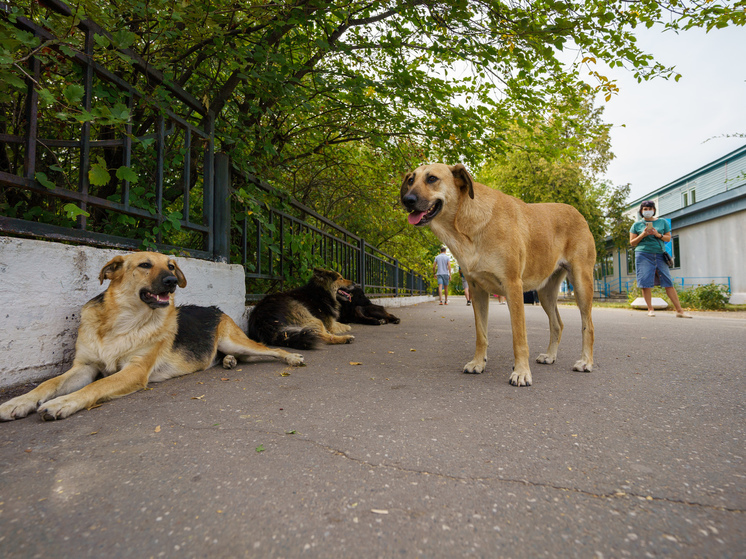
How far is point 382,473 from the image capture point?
1414mm

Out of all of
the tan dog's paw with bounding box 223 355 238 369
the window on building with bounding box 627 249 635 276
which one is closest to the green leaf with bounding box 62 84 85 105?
the tan dog's paw with bounding box 223 355 238 369

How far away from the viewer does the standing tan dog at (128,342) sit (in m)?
2.11

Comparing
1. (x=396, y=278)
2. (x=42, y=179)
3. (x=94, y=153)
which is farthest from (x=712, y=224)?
(x=42, y=179)

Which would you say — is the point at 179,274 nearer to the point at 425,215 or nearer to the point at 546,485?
the point at 425,215

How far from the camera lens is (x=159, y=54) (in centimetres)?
379

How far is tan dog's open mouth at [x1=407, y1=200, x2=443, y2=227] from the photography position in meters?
3.14

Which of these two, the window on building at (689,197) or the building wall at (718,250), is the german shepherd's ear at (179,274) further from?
the window on building at (689,197)

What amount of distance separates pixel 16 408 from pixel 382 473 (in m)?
1.93

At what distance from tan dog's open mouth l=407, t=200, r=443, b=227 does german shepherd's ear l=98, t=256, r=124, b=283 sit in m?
2.17

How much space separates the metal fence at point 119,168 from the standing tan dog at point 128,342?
1.65 feet

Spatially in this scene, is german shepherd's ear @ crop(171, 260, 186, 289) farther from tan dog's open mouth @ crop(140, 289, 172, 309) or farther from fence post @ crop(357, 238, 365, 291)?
fence post @ crop(357, 238, 365, 291)

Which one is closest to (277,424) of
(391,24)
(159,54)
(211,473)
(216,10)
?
(211,473)

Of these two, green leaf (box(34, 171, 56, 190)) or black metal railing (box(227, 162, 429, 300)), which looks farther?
black metal railing (box(227, 162, 429, 300))

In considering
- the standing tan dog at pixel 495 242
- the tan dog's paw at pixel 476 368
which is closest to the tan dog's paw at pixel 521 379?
the standing tan dog at pixel 495 242
